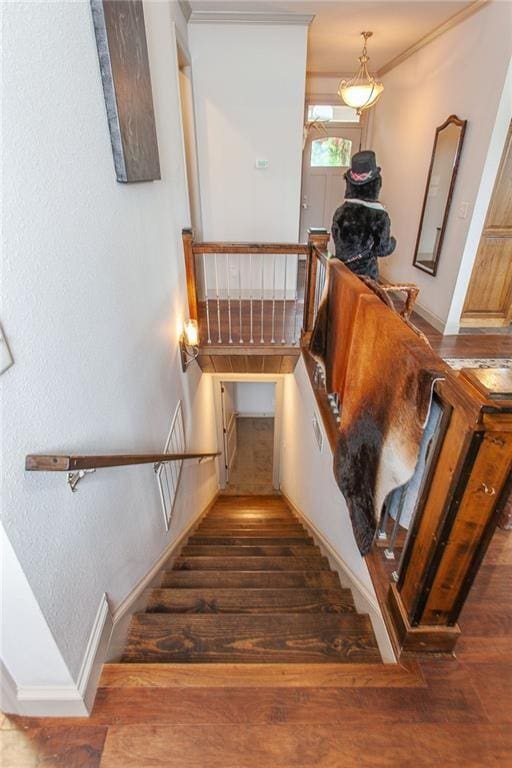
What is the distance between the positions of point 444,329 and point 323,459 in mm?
2111

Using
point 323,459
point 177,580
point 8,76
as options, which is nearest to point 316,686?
point 177,580

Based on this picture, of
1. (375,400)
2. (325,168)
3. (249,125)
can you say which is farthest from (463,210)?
(325,168)

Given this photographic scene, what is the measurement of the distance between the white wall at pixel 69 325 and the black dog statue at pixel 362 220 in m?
1.26

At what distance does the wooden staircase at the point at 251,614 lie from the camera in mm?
1425

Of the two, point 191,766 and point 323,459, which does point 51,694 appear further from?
point 323,459

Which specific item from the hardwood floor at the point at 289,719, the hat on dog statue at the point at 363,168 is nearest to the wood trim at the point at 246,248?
the hat on dog statue at the point at 363,168

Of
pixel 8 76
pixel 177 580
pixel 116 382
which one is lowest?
pixel 177 580

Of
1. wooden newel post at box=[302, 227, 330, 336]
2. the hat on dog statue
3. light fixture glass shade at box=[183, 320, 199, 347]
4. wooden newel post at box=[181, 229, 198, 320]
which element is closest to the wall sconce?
light fixture glass shade at box=[183, 320, 199, 347]

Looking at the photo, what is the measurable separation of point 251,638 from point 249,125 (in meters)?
4.22

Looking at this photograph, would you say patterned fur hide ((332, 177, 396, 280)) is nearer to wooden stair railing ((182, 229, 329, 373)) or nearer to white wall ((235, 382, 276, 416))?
wooden stair railing ((182, 229, 329, 373))

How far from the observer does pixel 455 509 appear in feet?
3.25

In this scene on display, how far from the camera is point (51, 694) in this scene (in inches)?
43.1

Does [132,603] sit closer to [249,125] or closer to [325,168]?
[249,125]

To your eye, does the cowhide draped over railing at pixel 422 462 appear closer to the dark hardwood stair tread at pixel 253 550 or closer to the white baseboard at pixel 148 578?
the white baseboard at pixel 148 578
